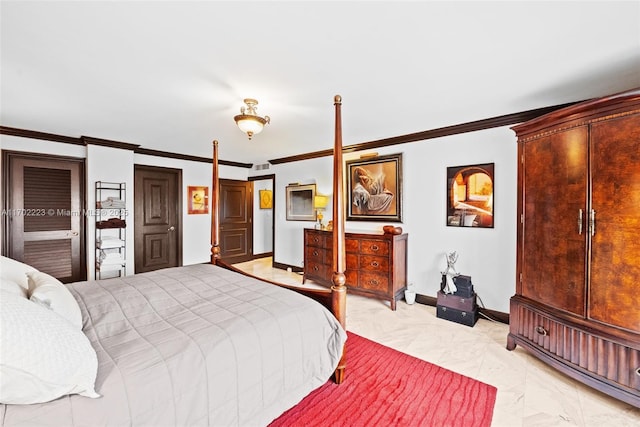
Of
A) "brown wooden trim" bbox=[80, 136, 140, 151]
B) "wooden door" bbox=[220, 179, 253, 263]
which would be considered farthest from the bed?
"wooden door" bbox=[220, 179, 253, 263]

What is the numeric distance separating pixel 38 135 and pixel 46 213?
1070mm

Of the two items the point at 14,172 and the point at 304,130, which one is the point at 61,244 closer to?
the point at 14,172

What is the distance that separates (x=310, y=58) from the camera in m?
1.88

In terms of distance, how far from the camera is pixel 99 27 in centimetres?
157

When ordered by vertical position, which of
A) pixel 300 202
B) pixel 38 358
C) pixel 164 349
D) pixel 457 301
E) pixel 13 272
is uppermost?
pixel 300 202

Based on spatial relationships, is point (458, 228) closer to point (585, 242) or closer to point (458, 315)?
point (458, 315)

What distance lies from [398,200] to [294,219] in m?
2.18

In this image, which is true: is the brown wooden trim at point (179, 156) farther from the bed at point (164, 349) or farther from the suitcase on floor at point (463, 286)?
the suitcase on floor at point (463, 286)

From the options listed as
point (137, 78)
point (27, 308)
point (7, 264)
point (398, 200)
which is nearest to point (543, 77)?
point (398, 200)

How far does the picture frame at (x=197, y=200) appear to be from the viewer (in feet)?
17.8

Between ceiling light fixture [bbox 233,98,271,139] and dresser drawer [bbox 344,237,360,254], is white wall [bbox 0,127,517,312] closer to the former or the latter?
dresser drawer [bbox 344,237,360,254]

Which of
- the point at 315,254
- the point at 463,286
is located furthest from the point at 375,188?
the point at 463,286

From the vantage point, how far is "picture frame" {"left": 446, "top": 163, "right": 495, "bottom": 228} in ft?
10.4

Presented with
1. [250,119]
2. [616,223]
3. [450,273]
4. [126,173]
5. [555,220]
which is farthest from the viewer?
[126,173]
